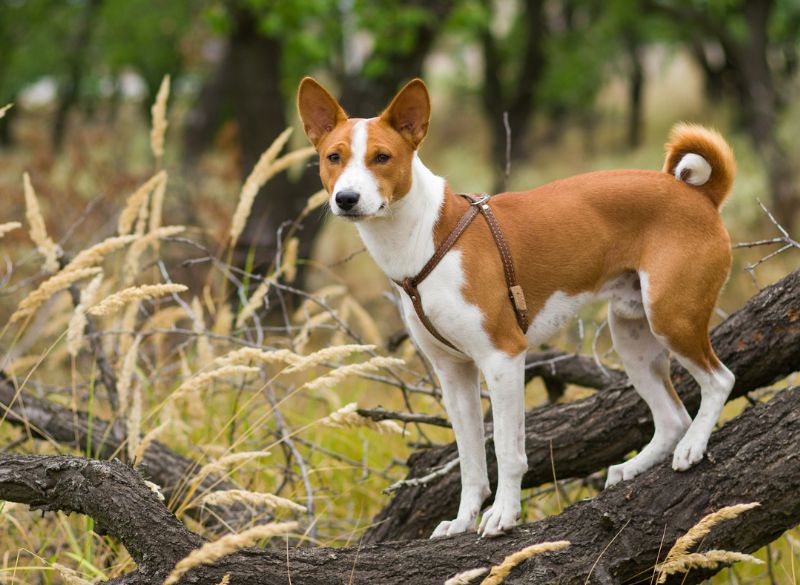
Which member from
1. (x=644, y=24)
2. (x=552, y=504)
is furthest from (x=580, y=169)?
(x=552, y=504)

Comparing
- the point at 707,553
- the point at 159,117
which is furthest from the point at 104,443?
the point at 707,553

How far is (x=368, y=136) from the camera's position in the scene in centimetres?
354

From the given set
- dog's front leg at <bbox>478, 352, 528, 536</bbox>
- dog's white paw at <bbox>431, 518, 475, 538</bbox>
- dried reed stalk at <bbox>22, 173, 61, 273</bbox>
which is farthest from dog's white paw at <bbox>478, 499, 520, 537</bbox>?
dried reed stalk at <bbox>22, 173, 61, 273</bbox>

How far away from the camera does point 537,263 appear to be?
3.77 meters

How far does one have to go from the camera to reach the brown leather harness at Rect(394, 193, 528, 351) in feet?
11.9

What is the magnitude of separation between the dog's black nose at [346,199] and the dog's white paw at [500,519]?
1.19 meters

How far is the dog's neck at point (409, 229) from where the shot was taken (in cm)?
363

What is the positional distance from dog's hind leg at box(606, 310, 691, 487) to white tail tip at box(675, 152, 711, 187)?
557mm

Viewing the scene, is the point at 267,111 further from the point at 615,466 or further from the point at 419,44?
the point at 615,466

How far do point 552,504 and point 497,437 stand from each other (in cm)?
190

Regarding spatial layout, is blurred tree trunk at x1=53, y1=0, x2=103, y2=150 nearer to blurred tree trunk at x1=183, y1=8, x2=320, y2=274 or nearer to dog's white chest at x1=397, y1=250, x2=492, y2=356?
blurred tree trunk at x1=183, y1=8, x2=320, y2=274

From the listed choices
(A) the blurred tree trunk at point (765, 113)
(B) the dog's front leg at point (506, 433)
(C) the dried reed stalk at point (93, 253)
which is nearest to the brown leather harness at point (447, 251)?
(B) the dog's front leg at point (506, 433)

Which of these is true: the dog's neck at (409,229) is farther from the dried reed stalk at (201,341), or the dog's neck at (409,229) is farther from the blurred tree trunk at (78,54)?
the blurred tree trunk at (78,54)

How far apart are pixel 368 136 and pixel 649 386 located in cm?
149
